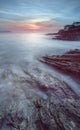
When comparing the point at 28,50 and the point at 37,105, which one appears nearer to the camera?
the point at 37,105

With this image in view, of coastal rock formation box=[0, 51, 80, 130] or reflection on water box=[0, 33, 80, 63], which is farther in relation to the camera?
reflection on water box=[0, 33, 80, 63]

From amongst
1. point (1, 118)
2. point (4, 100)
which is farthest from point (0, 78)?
point (1, 118)

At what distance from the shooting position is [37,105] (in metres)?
5.22

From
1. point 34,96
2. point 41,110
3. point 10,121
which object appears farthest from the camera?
point 34,96

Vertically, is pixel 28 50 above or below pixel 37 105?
above

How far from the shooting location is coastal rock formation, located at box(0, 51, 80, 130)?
13.8 feet

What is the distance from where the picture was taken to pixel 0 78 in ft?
25.7

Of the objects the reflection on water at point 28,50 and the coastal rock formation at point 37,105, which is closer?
the coastal rock formation at point 37,105

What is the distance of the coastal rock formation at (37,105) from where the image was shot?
4203mm

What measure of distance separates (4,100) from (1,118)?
1.15 m

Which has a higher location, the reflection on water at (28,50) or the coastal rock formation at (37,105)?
the reflection on water at (28,50)

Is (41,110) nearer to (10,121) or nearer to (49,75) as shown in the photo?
(10,121)

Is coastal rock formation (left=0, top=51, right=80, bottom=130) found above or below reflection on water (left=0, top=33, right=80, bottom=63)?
below

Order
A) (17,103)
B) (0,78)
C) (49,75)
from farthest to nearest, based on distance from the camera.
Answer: (49,75), (0,78), (17,103)
